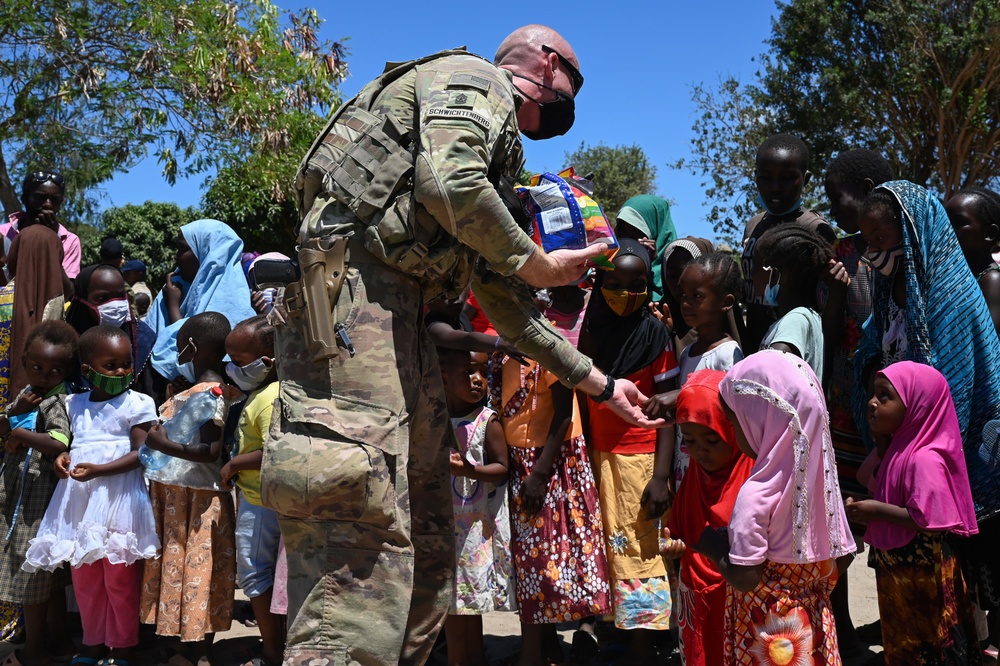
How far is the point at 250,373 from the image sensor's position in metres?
4.46

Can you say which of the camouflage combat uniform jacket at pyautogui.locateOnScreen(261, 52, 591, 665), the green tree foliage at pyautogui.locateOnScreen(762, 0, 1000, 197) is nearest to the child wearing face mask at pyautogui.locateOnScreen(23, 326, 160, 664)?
the camouflage combat uniform jacket at pyautogui.locateOnScreen(261, 52, 591, 665)

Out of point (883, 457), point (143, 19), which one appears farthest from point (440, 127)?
point (143, 19)

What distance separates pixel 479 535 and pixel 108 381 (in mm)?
2068

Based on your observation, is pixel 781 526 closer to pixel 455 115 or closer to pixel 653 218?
pixel 455 115

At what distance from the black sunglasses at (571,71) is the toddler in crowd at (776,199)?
1.54 metres

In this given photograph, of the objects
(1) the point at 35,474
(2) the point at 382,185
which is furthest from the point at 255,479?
(2) the point at 382,185

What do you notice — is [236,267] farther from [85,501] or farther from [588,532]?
[588,532]

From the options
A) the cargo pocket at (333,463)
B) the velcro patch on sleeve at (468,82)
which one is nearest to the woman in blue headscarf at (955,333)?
the velcro patch on sleeve at (468,82)

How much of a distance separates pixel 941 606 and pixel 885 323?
3.92 ft

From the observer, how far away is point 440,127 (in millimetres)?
2666

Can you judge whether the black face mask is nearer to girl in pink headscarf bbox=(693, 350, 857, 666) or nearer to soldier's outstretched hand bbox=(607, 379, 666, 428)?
soldier's outstretched hand bbox=(607, 379, 666, 428)

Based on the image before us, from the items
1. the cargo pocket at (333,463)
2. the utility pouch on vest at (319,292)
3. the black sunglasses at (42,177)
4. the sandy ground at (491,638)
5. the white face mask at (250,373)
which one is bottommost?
the sandy ground at (491,638)

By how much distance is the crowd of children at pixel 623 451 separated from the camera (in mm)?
3377

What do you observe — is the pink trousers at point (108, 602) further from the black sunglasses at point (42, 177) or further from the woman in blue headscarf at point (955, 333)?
the woman in blue headscarf at point (955, 333)
